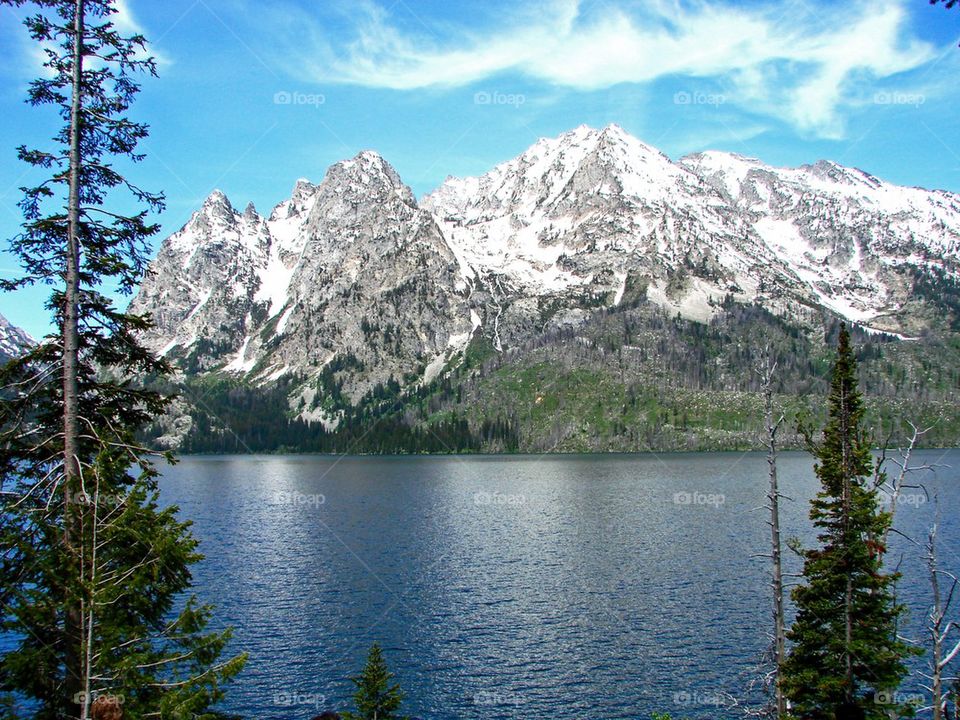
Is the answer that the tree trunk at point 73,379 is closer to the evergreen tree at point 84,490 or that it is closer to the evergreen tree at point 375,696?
the evergreen tree at point 84,490

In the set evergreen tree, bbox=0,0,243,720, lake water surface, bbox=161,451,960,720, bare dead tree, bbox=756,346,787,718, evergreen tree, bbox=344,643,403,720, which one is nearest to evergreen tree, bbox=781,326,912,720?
bare dead tree, bbox=756,346,787,718

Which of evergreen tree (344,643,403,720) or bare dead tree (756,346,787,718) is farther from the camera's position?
evergreen tree (344,643,403,720)

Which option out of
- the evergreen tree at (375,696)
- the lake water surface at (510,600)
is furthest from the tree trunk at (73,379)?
the lake water surface at (510,600)

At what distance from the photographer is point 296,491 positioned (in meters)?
180

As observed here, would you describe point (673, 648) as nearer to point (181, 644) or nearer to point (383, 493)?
point (181, 644)

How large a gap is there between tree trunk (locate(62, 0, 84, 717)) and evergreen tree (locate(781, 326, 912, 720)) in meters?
30.4

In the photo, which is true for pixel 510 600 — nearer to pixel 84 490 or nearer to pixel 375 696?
pixel 375 696

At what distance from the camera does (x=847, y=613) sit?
3256 centimetres

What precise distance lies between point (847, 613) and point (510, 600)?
4373cm

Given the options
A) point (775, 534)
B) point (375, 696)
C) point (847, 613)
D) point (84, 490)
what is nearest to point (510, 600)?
point (375, 696)

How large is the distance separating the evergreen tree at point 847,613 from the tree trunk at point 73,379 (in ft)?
99.7

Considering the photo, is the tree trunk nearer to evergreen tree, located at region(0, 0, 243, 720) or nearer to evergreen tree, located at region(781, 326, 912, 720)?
evergreen tree, located at region(0, 0, 243, 720)

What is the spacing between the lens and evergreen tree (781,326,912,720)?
31781mm

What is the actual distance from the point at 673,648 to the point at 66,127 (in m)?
56.9
